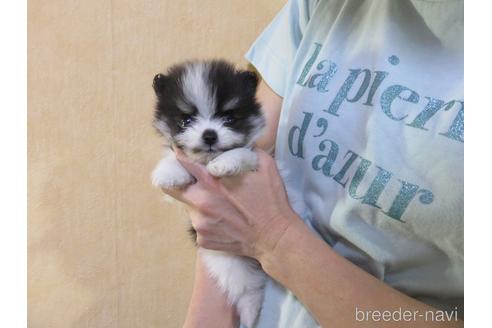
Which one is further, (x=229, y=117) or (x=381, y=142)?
(x=229, y=117)

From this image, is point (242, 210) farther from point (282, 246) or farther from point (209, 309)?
point (209, 309)

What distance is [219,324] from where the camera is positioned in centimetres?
105

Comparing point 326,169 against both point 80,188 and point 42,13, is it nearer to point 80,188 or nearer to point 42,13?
point 80,188

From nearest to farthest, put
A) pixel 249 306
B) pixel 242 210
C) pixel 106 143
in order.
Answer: pixel 242 210 < pixel 249 306 < pixel 106 143

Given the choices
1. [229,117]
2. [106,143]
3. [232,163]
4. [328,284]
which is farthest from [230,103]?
[106,143]

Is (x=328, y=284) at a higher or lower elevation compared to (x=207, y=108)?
lower

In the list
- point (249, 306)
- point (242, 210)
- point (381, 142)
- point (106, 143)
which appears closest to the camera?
point (381, 142)

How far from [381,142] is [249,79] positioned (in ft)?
1.20

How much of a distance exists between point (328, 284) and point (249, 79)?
482mm

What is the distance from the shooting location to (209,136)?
0.96m

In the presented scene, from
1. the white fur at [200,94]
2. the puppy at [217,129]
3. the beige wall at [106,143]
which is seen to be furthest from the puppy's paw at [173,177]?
the beige wall at [106,143]

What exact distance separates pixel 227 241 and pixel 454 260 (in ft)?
1.40

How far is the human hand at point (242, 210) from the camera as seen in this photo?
897 mm

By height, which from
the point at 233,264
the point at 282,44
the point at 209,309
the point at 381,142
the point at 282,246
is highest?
A: the point at 282,44
